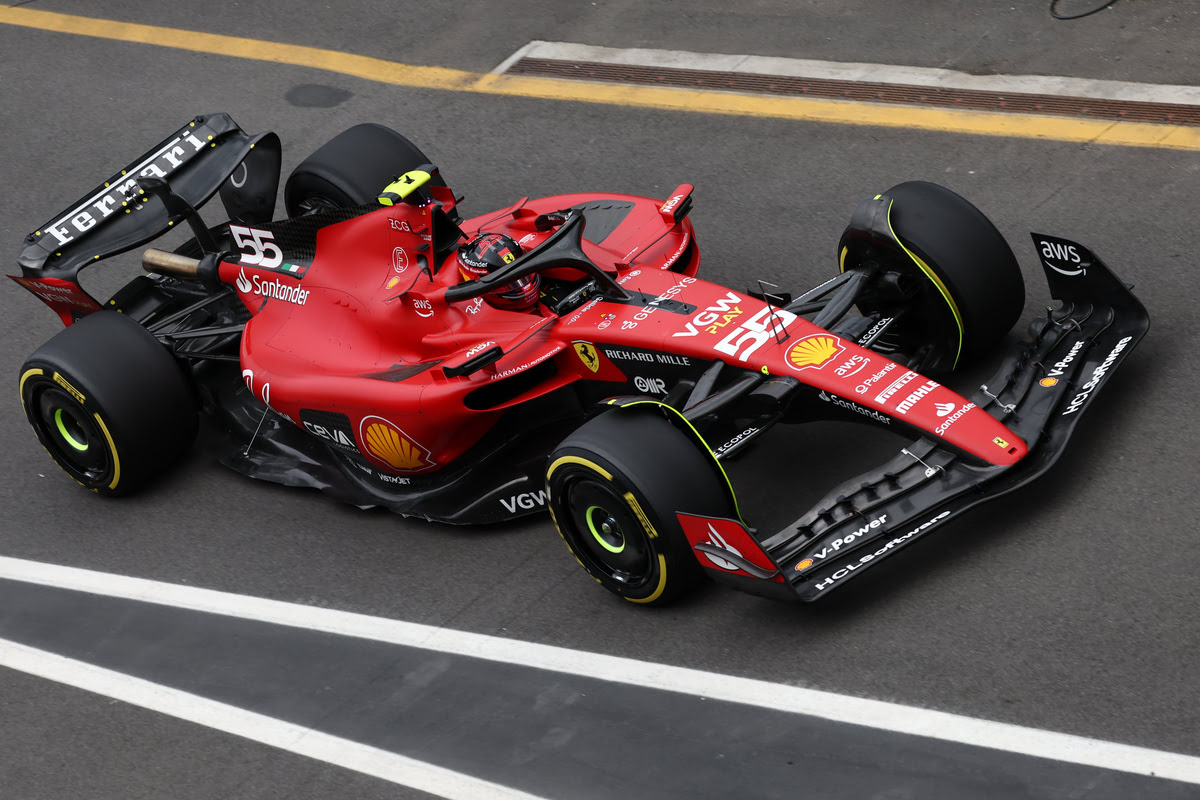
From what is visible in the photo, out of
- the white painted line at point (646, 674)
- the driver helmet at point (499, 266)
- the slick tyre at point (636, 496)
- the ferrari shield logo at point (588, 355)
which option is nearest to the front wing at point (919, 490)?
the slick tyre at point (636, 496)

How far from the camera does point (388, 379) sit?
679 cm

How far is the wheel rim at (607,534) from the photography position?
578 cm

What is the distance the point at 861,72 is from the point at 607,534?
5223 mm

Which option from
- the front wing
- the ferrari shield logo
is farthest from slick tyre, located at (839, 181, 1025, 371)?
the ferrari shield logo

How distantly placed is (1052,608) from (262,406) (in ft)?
14.1

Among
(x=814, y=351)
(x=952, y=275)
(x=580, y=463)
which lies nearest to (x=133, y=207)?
(x=580, y=463)

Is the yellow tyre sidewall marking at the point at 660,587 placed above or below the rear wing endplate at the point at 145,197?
below

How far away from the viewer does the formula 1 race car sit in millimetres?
5703

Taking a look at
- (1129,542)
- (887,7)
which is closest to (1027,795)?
(1129,542)

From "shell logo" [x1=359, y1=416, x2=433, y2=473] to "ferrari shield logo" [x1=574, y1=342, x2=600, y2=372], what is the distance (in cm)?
92

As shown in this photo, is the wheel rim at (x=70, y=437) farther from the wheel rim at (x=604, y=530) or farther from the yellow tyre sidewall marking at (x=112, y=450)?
the wheel rim at (x=604, y=530)

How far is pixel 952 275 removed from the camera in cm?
660

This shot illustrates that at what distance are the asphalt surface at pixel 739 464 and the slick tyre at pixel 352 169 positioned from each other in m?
1.23

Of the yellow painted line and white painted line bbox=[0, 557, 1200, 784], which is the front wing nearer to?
white painted line bbox=[0, 557, 1200, 784]
